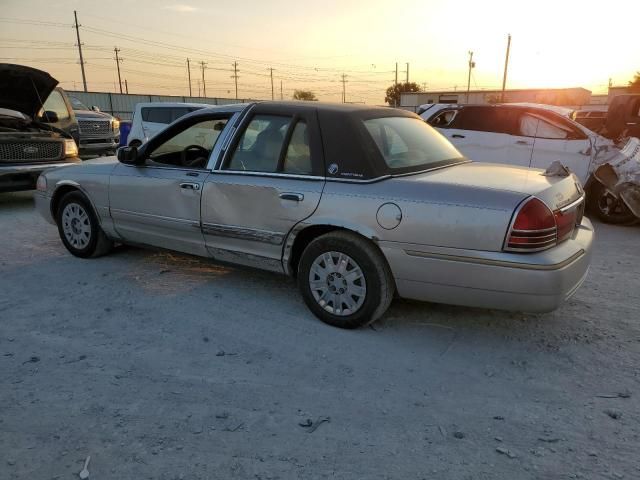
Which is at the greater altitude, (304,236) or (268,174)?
(268,174)

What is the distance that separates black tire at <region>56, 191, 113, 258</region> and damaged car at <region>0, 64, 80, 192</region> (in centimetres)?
309

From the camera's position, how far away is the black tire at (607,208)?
7.06m

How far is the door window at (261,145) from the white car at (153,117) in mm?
9506

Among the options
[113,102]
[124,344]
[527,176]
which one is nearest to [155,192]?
[124,344]

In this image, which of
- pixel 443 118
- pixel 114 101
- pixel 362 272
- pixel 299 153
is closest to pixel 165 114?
pixel 443 118

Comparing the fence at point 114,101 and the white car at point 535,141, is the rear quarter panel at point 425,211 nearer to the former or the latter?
the white car at point 535,141


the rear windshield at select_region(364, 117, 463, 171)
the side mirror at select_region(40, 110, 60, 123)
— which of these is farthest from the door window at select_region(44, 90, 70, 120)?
the rear windshield at select_region(364, 117, 463, 171)

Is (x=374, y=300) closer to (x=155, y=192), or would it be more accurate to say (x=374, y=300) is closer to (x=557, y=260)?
(x=557, y=260)

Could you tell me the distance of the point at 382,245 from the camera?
330 cm

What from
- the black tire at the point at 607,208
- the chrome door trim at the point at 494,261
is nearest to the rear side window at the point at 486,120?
the black tire at the point at 607,208

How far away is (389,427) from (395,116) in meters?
2.52

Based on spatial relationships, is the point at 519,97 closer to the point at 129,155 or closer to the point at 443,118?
the point at 443,118

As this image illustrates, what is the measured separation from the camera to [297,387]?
9.39 ft

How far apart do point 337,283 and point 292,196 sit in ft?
2.29
